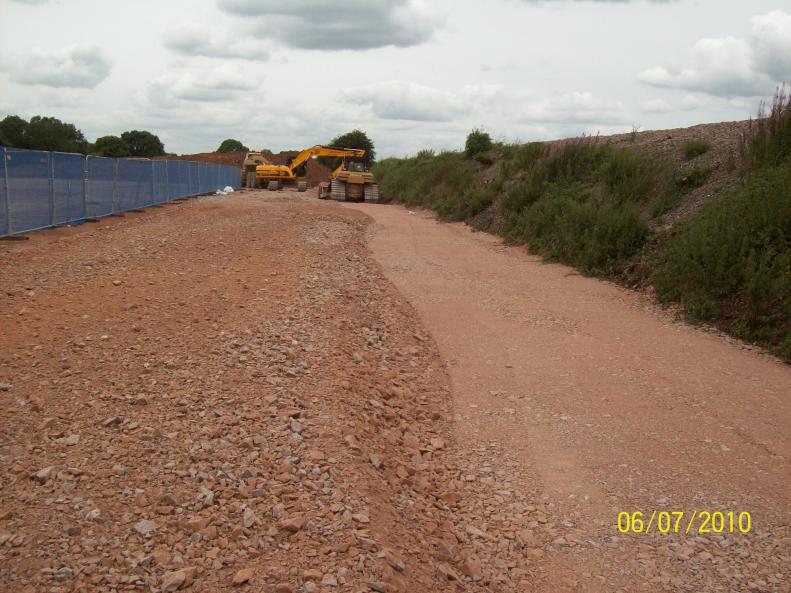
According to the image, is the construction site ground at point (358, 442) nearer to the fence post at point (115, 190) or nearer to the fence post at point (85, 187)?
the fence post at point (85, 187)

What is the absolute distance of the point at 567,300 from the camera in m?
13.7

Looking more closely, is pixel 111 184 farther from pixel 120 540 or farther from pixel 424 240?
pixel 120 540

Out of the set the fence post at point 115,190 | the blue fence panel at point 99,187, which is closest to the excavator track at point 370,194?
the fence post at point 115,190

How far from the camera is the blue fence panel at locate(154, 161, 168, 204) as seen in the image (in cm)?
2758

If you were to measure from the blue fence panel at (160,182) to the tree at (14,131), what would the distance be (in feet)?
115

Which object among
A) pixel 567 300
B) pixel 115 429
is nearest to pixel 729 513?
Answer: pixel 115 429

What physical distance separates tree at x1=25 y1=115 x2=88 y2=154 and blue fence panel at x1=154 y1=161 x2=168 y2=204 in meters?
34.9

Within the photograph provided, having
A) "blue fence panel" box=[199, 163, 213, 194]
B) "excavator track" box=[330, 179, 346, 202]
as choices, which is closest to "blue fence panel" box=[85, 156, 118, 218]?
"blue fence panel" box=[199, 163, 213, 194]

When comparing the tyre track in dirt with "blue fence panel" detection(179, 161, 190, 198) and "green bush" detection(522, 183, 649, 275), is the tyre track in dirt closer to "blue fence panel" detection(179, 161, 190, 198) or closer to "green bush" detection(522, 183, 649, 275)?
"green bush" detection(522, 183, 649, 275)

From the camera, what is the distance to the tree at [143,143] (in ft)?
271

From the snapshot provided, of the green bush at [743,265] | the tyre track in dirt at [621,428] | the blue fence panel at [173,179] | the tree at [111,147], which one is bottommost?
the tyre track in dirt at [621,428]

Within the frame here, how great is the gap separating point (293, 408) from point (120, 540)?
2.32 m

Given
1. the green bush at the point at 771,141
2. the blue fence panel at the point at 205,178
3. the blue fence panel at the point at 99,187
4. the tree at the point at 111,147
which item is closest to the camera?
the green bush at the point at 771,141

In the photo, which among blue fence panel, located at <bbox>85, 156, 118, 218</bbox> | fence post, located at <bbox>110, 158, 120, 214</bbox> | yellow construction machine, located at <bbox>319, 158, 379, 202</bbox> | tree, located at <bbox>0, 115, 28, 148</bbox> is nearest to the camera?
blue fence panel, located at <bbox>85, 156, 118, 218</bbox>
